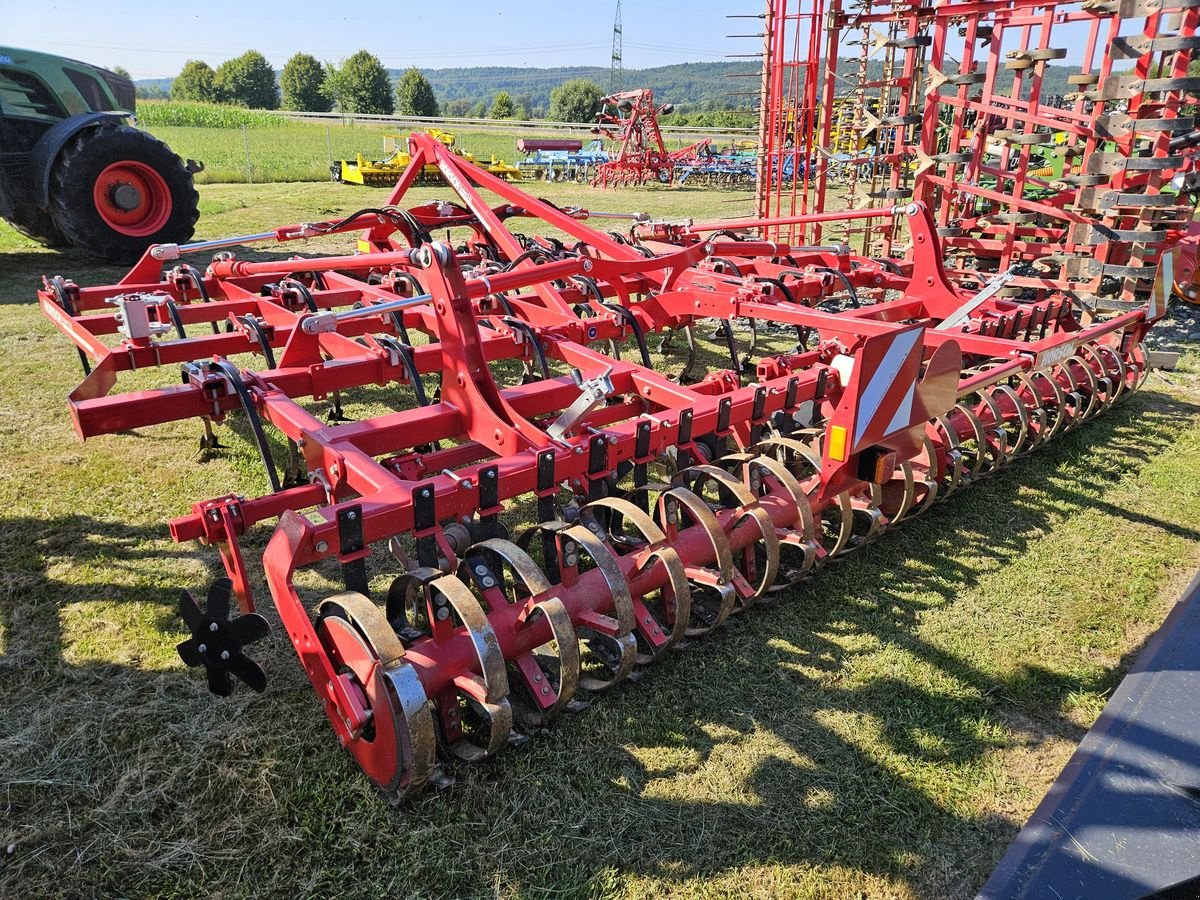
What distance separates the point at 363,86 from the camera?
266ft

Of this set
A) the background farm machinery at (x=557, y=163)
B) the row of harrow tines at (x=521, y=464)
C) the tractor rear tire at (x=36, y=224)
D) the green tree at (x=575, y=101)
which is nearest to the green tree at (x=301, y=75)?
the green tree at (x=575, y=101)

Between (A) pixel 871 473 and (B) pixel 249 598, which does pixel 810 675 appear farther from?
(B) pixel 249 598

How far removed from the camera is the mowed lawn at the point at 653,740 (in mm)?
2055

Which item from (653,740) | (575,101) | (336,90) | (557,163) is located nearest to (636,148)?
(557,163)

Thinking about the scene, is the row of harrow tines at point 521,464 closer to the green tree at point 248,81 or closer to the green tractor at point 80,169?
the green tractor at point 80,169

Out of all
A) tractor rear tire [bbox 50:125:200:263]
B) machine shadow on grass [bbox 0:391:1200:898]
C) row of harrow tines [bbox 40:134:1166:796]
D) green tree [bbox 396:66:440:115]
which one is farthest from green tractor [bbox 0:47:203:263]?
green tree [bbox 396:66:440:115]

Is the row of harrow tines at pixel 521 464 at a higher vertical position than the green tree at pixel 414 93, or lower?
lower

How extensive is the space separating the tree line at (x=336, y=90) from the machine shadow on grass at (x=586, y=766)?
2554 inches

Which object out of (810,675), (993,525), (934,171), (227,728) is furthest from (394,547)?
(934,171)

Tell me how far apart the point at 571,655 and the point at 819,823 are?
0.80 meters

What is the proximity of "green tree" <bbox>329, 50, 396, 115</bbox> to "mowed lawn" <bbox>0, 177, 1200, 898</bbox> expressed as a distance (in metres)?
82.8

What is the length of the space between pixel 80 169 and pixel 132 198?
23.4 inches

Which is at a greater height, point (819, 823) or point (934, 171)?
point (934, 171)

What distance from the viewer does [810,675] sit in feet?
9.01
